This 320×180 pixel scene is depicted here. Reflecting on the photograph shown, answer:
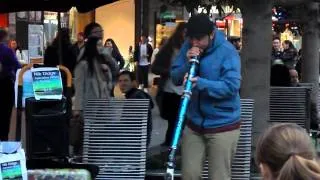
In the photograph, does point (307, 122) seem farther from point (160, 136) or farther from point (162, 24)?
point (162, 24)

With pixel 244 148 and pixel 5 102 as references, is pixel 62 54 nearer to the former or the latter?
pixel 5 102

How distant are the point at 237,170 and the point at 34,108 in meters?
1.93

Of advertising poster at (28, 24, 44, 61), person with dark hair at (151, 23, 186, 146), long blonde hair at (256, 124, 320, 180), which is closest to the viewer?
long blonde hair at (256, 124, 320, 180)

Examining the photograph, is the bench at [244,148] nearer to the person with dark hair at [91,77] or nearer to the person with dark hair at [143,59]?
the person with dark hair at [91,77]

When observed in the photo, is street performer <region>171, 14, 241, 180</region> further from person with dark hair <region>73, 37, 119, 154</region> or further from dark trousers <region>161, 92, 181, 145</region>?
dark trousers <region>161, 92, 181, 145</region>

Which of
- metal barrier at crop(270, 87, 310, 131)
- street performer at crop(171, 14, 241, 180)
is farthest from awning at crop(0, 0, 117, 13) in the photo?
street performer at crop(171, 14, 241, 180)

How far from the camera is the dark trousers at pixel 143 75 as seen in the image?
19.6 m

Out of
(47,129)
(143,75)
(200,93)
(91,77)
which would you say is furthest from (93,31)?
(143,75)

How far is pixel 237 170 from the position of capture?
662cm

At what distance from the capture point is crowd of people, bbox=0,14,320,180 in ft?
8.23

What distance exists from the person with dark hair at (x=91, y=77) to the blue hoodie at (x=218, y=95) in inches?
84.3

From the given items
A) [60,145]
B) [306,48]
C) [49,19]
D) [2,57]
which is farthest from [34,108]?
[49,19]

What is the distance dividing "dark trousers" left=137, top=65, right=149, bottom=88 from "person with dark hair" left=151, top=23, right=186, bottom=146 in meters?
10.3

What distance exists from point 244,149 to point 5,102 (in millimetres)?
2985
